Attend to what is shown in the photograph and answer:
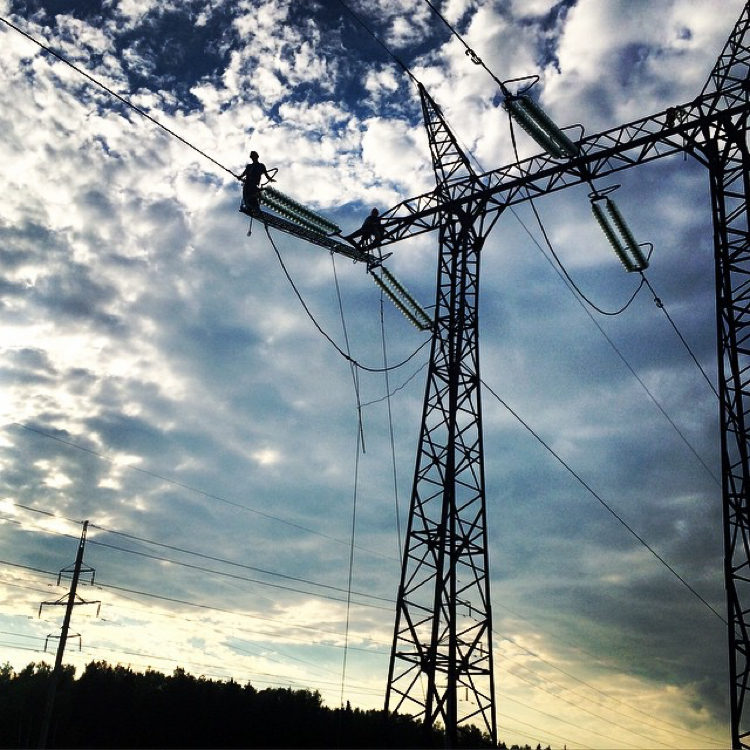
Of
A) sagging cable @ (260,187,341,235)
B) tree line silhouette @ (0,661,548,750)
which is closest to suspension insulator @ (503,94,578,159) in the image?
sagging cable @ (260,187,341,235)

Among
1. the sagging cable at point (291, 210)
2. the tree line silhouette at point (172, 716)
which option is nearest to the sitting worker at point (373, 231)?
the sagging cable at point (291, 210)

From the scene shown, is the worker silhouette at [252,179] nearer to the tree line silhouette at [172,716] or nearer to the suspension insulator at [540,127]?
the suspension insulator at [540,127]

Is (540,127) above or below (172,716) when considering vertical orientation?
above

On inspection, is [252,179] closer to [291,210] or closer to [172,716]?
[291,210]

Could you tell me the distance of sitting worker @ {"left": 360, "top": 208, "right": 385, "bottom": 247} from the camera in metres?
22.4

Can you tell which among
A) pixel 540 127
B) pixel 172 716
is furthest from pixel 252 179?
pixel 172 716

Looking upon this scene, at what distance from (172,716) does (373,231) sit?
51.6 meters

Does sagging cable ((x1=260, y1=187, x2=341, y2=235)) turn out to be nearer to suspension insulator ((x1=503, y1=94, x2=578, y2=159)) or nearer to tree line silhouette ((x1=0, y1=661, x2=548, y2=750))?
suspension insulator ((x1=503, y1=94, x2=578, y2=159))

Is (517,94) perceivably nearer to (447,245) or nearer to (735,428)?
(447,245)

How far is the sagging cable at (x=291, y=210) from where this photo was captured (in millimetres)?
17391

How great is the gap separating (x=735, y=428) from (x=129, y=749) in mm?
55068

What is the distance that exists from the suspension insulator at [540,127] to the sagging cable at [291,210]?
5.42m

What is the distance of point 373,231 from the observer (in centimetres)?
2247

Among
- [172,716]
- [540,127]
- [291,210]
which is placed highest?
[540,127]
